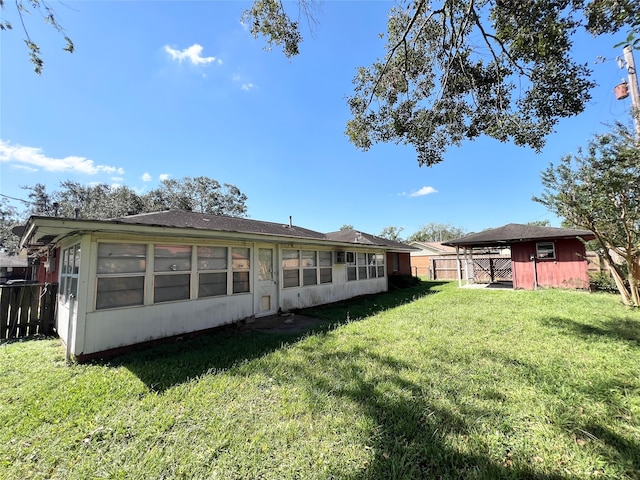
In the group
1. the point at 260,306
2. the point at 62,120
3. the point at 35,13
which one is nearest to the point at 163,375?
the point at 260,306

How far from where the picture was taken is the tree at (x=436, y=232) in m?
69.2

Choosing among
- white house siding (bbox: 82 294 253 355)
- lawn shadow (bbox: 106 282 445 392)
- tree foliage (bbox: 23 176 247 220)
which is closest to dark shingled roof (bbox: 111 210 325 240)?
white house siding (bbox: 82 294 253 355)

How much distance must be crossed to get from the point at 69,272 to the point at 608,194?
1360cm

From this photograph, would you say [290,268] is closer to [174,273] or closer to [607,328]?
[174,273]

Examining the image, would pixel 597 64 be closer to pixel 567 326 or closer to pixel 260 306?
pixel 567 326

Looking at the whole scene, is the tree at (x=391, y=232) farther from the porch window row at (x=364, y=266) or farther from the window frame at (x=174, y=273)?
the window frame at (x=174, y=273)

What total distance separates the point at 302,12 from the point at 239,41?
1.94 meters

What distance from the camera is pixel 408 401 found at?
3.02m

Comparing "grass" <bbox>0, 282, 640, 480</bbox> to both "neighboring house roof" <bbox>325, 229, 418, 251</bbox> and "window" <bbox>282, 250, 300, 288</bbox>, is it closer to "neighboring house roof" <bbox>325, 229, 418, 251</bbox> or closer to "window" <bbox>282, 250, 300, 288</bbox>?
"window" <bbox>282, 250, 300, 288</bbox>

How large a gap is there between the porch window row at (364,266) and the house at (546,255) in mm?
5239

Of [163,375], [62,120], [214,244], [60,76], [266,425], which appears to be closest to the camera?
[266,425]

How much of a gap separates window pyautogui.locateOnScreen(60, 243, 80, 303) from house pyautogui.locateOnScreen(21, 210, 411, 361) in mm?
21

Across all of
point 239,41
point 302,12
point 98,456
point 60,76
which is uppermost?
point 239,41

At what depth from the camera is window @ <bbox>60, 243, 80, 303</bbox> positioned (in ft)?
17.2
